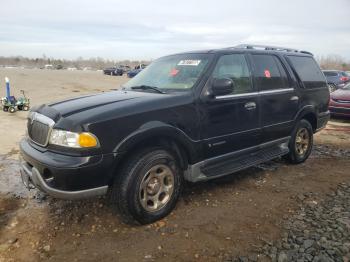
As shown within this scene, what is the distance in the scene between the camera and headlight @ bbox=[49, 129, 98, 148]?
3094 mm

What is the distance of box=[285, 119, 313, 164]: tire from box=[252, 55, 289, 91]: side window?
833 mm

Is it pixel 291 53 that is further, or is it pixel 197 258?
pixel 291 53

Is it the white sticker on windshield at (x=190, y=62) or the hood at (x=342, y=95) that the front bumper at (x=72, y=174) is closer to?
the white sticker on windshield at (x=190, y=62)

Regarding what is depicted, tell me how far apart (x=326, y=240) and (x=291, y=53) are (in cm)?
339

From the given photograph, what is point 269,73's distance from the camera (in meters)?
4.96

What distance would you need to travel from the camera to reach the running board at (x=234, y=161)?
3.96m

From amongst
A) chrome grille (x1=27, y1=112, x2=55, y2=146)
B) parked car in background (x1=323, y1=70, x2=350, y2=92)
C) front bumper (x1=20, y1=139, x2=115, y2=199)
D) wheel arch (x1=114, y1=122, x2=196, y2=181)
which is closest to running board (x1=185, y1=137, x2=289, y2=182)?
wheel arch (x1=114, y1=122, x2=196, y2=181)

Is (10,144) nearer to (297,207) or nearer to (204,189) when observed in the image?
(204,189)

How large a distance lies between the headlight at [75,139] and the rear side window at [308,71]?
3804mm

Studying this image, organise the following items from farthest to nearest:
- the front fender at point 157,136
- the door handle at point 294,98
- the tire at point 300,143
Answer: the tire at point 300,143
the door handle at point 294,98
the front fender at point 157,136

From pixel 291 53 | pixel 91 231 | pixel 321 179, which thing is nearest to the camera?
pixel 91 231

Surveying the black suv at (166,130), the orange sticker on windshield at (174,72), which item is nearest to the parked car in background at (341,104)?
the black suv at (166,130)

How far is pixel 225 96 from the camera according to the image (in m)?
4.15

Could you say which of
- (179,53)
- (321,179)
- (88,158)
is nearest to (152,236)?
(88,158)
